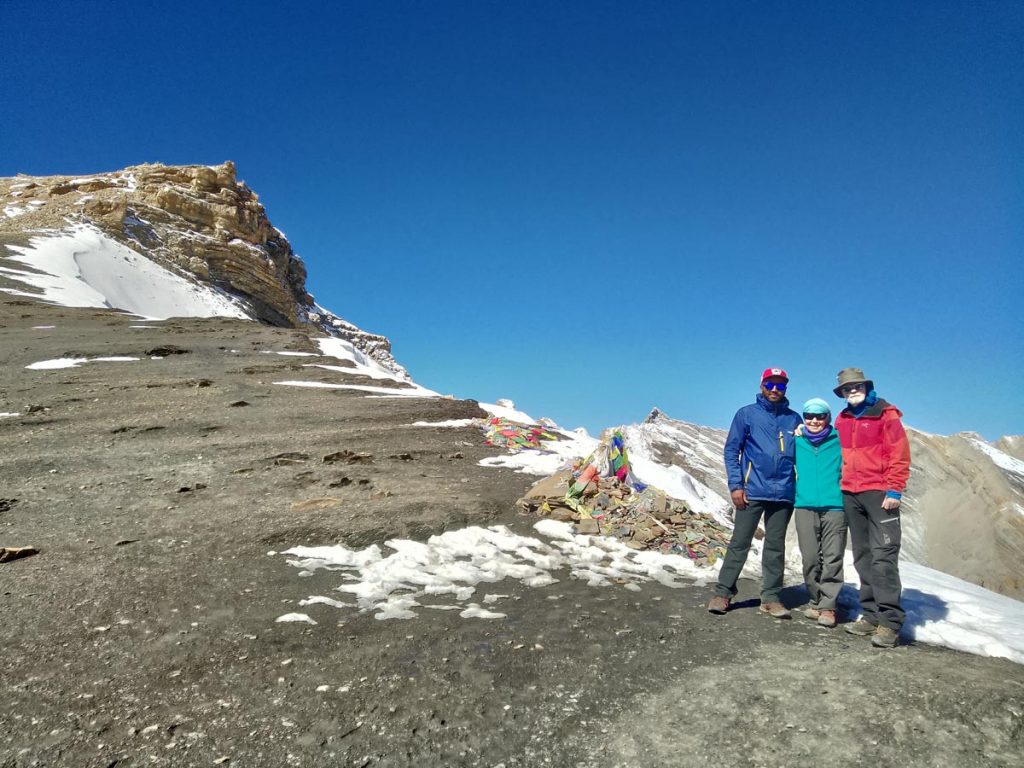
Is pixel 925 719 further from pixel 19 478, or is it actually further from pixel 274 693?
pixel 19 478

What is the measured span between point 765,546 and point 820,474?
82cm

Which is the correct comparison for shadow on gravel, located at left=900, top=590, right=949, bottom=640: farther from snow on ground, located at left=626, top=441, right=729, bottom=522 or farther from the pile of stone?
snow on ground, located at left=626, top=441, right=729, bottom=522

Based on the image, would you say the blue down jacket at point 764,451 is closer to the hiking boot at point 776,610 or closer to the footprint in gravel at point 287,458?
the hiking boot at point 776,610

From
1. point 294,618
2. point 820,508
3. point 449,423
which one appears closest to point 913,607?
point 820,508

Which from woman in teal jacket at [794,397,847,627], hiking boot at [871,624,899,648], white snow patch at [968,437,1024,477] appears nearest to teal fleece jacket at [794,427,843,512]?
woman in teal jacket at [794,397,847,627]

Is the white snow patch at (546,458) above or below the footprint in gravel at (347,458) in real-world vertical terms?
above

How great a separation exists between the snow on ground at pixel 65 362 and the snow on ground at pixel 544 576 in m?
13.2

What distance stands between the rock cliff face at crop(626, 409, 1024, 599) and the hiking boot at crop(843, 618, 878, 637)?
1816 centimetres

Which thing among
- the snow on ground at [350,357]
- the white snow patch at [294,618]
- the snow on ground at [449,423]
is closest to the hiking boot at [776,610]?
the white snow patch at [294,618]

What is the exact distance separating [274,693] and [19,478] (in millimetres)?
7397

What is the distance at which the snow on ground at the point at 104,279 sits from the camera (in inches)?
A: 1036

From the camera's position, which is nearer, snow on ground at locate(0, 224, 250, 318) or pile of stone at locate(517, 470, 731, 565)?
pile of stone at locate(517, 470, 731, 565)

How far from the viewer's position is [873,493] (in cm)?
464

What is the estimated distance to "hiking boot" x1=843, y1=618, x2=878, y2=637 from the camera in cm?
452
